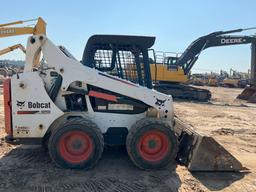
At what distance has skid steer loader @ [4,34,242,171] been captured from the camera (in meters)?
4.95

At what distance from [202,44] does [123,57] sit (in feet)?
46.9

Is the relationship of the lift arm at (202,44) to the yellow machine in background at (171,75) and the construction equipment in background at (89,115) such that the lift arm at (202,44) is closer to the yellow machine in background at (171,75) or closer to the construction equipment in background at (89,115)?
the yellow machine in background at (171,75)

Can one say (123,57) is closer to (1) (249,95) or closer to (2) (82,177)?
(2) (82,177)

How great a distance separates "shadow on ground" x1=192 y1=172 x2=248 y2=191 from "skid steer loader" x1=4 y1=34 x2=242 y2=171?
92 mm

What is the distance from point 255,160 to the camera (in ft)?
19.7

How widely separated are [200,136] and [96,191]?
1.97 metres

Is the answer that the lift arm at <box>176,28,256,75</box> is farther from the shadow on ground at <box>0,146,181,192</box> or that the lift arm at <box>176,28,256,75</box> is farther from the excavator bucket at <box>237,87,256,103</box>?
the shadow on ground at <box>0,146,181,192</box>

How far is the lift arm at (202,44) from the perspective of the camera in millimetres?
18672

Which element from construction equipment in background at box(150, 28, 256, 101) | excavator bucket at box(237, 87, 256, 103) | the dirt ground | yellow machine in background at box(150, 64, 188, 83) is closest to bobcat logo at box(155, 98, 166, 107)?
the dirt ground

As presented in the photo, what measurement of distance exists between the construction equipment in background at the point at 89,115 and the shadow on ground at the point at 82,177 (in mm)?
215

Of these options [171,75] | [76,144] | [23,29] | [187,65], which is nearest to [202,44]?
[187,65]

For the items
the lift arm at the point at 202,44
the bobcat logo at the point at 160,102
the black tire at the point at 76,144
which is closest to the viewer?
the black tire at the point at 76,144

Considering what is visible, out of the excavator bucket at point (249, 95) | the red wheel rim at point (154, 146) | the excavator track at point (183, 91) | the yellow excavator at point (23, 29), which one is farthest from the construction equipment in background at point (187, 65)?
the red wheel rim at point (154, 146)

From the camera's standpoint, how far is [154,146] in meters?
5.08
